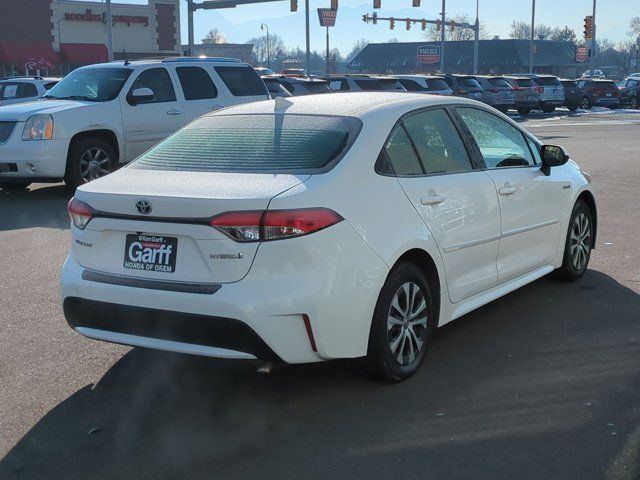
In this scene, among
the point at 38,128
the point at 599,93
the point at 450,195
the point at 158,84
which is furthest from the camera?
the point at 599,93

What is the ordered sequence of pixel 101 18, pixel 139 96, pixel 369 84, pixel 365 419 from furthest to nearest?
1. pixel 101 18
2. pixel 369 84
3. pixel 139 96
4. pixel 365 419

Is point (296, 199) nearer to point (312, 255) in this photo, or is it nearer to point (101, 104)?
point (312, 255)

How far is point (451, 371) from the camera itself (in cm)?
499

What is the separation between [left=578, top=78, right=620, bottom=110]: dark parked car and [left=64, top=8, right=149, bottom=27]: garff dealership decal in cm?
2948

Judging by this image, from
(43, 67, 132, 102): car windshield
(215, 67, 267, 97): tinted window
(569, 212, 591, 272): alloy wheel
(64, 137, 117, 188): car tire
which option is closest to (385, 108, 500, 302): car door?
(569, 212, 591, 272): alloy wheel

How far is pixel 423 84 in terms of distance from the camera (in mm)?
27906

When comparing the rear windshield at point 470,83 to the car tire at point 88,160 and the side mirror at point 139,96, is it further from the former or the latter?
the car tire at point 88,160

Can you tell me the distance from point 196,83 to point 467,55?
85730 mm

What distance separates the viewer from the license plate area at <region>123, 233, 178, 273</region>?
4.29 metres

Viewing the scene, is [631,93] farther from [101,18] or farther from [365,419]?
[365,419]

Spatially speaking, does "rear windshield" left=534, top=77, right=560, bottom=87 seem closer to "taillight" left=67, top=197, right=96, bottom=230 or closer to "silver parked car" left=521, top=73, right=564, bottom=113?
"silver parked car" left=521, top=73, right=564, bottom=113

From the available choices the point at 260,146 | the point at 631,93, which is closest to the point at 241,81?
the point at 260,146

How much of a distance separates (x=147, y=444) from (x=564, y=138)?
2153 cm

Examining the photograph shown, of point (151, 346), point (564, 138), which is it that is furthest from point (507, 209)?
point (564, 138)
